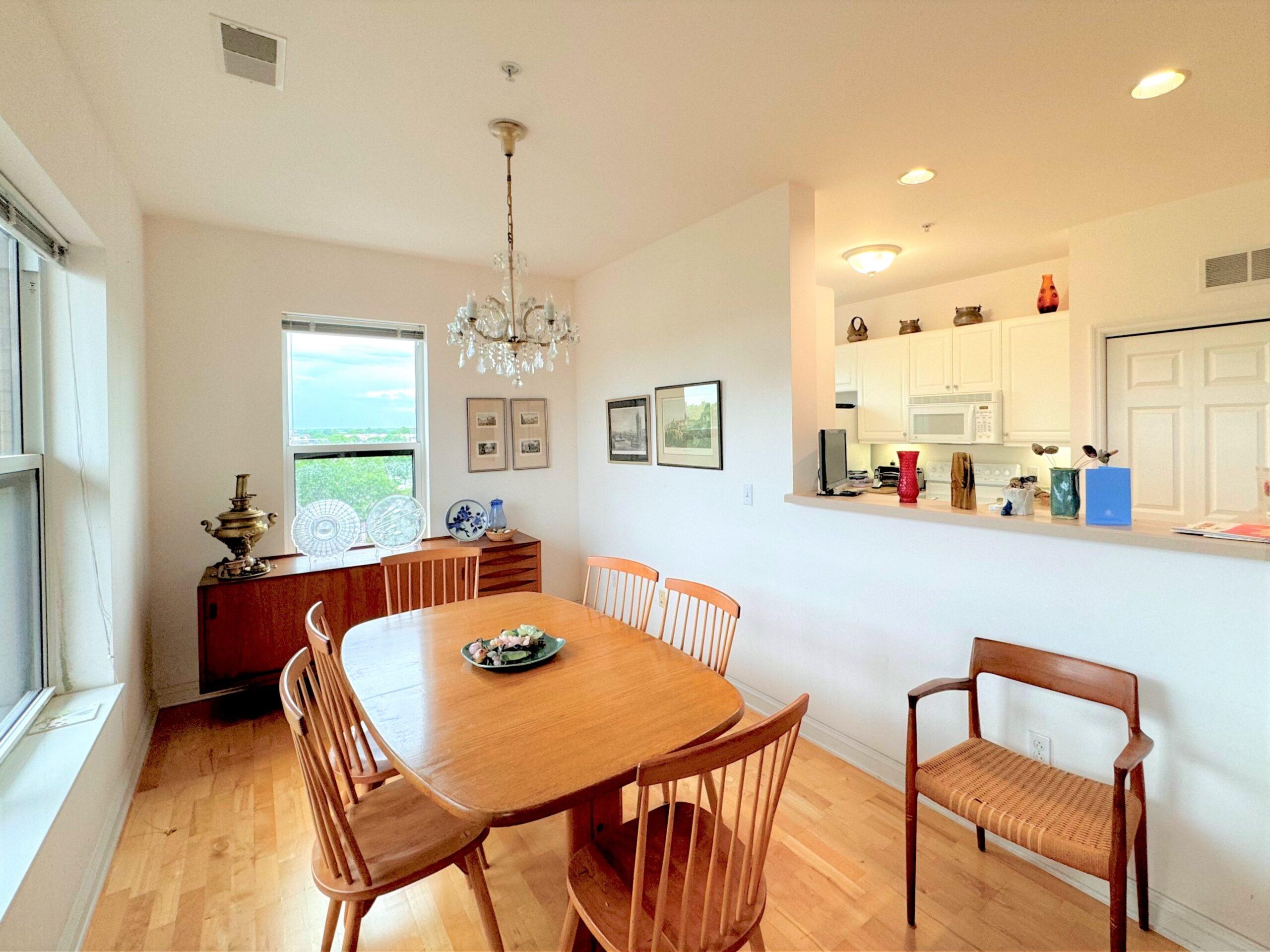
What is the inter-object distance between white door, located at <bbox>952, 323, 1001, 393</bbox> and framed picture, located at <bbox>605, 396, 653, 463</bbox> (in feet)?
8.05

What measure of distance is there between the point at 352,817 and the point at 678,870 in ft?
3.00

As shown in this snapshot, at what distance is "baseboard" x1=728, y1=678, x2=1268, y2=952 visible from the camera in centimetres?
154

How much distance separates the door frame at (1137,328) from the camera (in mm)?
2818

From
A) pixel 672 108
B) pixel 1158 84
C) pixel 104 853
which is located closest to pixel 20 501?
pixel 104 853

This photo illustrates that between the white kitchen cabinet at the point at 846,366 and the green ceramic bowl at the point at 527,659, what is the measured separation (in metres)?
4.01

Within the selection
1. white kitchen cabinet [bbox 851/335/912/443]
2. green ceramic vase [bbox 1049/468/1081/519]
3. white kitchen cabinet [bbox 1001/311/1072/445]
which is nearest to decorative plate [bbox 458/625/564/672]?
green ceramic vase [bbox 1049/468/1081/519]

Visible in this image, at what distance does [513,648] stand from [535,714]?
389 millimetres

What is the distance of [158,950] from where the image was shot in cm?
158

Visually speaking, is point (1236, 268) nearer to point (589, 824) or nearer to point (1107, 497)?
point (1107, 497)

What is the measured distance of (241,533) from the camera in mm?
2889

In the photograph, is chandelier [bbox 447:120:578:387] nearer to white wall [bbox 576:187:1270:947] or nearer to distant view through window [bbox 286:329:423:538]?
white wall [bbox 576:187:1270:947]

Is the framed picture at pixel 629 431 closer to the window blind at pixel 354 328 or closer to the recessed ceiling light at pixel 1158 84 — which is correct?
the window blind at pixel 354 328

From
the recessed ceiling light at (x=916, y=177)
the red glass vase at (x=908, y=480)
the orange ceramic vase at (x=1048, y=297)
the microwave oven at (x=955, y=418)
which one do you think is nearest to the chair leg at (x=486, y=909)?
the red glass vase at (x=908, y=480)

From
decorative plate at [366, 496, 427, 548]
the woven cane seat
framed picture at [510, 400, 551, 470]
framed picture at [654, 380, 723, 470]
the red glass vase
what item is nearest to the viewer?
the woven cane seat
